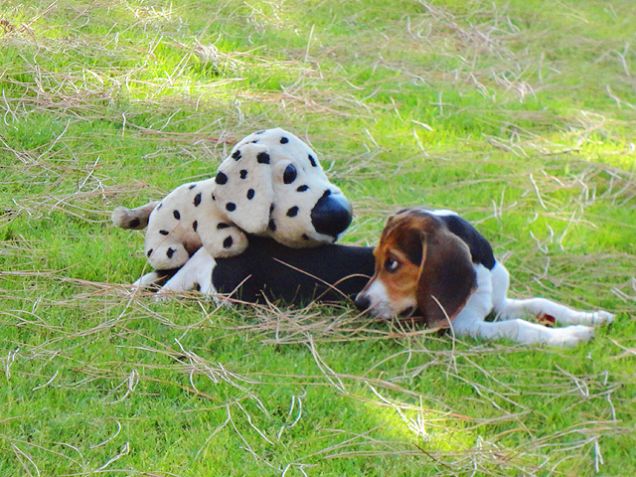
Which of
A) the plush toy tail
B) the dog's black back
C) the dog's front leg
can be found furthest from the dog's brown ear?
the plush toy tail

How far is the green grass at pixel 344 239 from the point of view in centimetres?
414

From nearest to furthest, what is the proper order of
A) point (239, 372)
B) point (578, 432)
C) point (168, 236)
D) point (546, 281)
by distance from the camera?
1. point (578, 432)
2. point (239, 372)
3. point (168, 236)
4. point (546, 281)

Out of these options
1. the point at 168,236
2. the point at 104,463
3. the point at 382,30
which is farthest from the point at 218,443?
the point at 382,30

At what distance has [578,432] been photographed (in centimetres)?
427

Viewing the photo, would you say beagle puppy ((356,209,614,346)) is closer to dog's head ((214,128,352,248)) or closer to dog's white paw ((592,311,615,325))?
dog's white paw ((592,311,615,325))

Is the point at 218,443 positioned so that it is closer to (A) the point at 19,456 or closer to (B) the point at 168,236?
(A) the point at 19,456

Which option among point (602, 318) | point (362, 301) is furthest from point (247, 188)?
point (602, 318)

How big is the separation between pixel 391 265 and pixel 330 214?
1.17 ft

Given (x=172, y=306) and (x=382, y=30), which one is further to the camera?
(x=382, y=30)

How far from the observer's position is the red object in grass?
530cm

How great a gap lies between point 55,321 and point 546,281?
2.61 m

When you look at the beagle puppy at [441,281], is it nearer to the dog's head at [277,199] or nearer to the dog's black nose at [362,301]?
the dog's black nose at [362,301]

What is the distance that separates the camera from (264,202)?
193 inches

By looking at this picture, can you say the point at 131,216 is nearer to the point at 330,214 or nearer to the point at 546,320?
the point at 330,214
